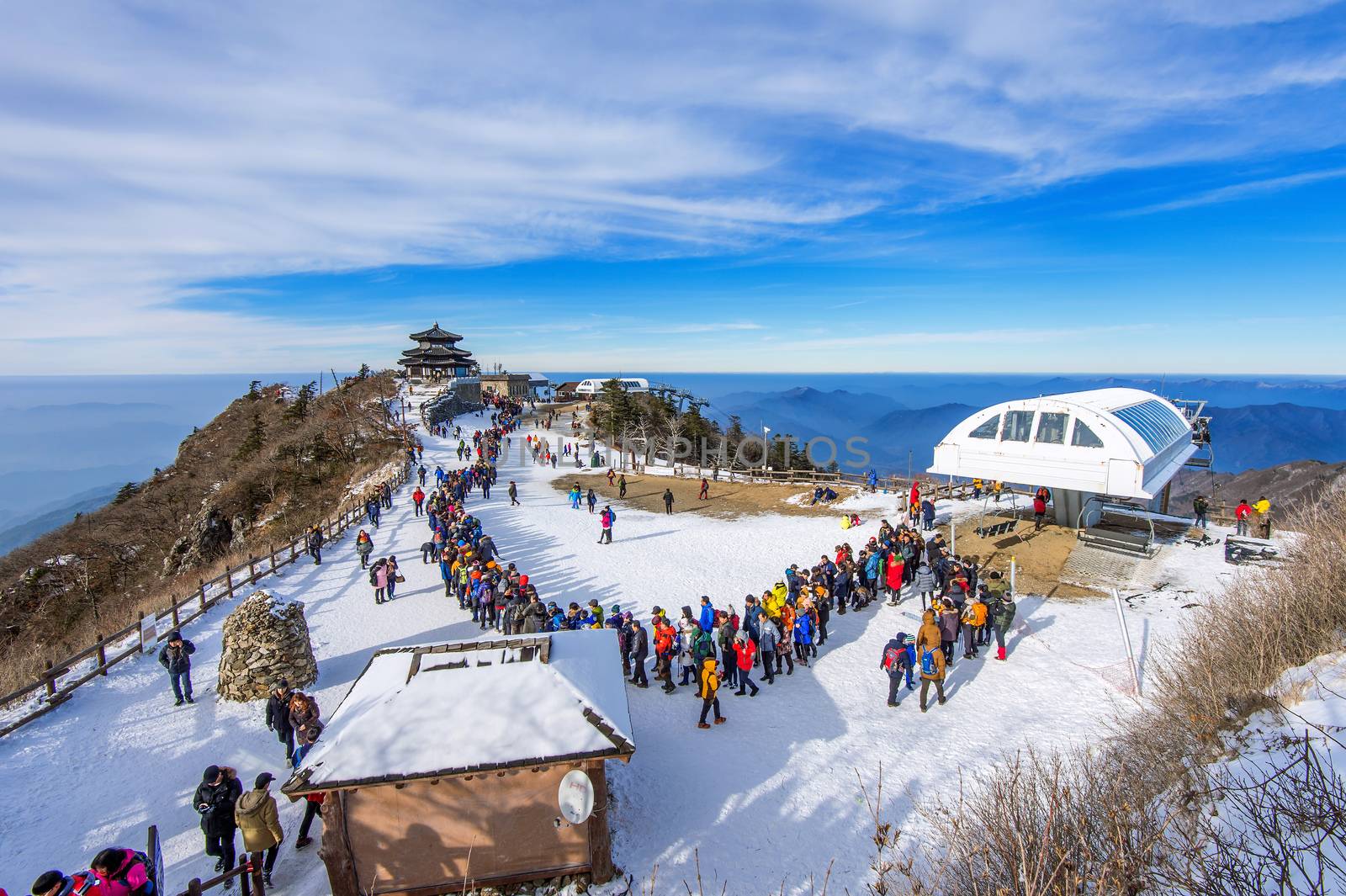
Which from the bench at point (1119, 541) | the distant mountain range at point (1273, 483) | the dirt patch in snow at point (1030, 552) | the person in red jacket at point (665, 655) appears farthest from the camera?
the distant mountain range at point (1273, 483)

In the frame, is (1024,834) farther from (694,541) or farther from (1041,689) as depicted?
(694,541)

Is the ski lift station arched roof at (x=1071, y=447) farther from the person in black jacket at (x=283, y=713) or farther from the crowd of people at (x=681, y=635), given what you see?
the person in black jacket at (x=283, y=713)

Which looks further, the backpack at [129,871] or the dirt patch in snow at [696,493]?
the dirt patch in snow at [696,493]

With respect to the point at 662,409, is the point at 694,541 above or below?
below

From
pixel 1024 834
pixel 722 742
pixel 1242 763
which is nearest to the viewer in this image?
pixel 1024 834

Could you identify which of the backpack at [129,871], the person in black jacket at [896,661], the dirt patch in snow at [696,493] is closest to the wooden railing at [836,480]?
the dirt patch in snow at [696,493]

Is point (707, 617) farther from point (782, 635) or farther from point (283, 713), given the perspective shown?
point (283, 713)

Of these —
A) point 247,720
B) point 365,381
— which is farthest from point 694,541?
point 365,381

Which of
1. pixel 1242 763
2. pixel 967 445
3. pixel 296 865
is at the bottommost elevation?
pixel 296 865
